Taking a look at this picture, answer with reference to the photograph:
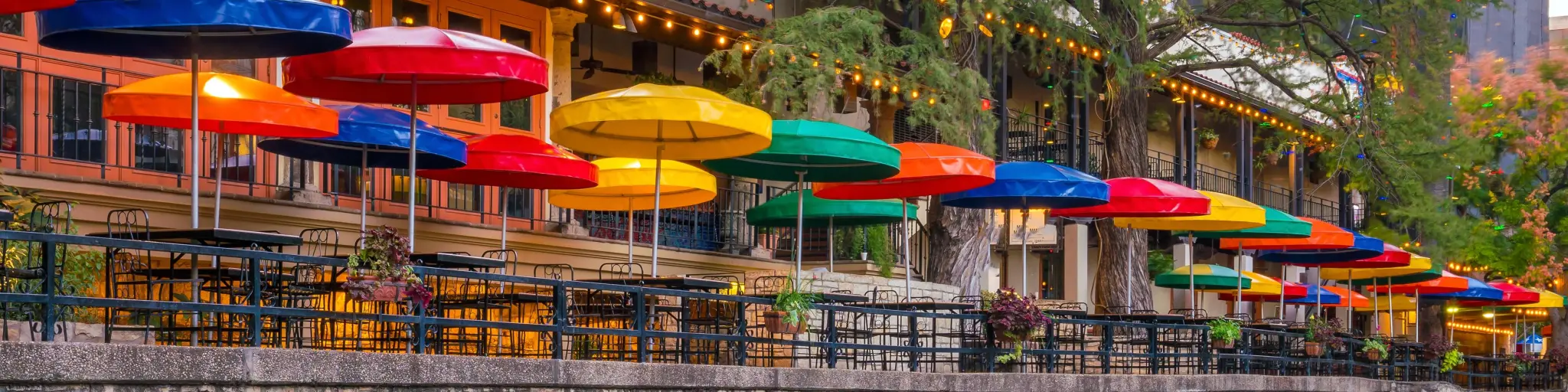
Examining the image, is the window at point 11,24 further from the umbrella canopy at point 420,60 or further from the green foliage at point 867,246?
the green foliage at point 867,246

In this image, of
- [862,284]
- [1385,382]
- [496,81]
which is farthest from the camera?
[1385,382]

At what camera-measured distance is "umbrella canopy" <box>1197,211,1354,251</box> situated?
21.5 metres

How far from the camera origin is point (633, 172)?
15961 mm

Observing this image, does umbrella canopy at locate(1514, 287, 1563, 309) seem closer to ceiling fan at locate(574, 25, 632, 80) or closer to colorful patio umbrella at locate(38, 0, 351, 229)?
ceiling fan at locate(574, 25, 632, 80)

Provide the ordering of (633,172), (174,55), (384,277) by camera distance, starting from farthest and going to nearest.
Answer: (633,172)
(174,55)
(384,277)

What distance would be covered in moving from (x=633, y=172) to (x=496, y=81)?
126 inches

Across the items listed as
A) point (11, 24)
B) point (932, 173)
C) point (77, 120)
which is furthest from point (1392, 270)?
point (11, 24)

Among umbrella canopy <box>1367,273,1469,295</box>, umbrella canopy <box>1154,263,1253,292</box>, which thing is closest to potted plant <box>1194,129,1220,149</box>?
umbrella canopy <box>1367,273,1469,295</box>

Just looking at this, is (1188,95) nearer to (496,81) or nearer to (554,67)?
(554,67)

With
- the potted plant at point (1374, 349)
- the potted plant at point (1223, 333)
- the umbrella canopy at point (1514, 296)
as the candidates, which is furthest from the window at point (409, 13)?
the umbrella canopy at point (1514, 296)

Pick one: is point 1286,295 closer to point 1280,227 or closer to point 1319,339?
point 1319,339

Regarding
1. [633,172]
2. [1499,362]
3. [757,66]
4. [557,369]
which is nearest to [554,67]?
[757,66]

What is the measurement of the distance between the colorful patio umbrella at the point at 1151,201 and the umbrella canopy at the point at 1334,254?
4.81 m

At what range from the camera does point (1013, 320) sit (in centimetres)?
1419
